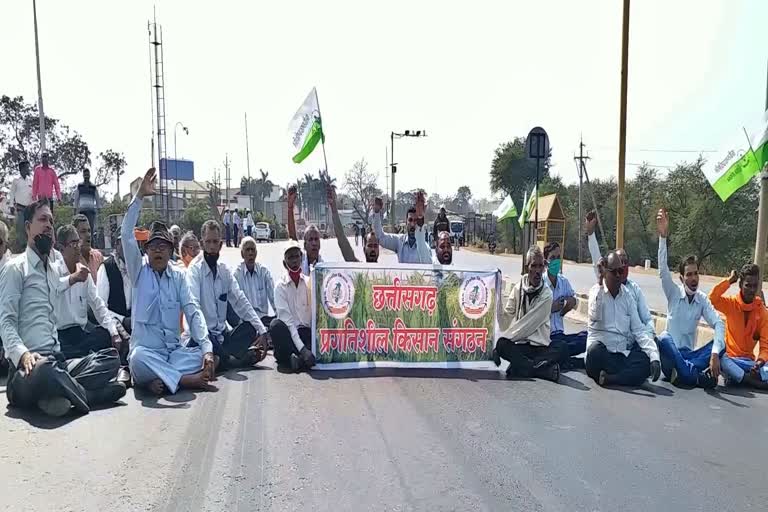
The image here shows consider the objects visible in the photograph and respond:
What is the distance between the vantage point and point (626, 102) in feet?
38.1

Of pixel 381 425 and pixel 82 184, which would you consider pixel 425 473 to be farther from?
pixel 82 184

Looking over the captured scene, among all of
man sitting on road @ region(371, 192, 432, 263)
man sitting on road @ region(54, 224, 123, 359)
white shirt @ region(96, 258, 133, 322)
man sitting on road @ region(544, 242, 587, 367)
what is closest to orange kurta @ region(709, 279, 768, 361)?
man sitting on road @ region(544, 242, 587, 367)

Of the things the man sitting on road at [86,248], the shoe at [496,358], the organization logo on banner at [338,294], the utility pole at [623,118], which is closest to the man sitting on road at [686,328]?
the shoe at [496,358]

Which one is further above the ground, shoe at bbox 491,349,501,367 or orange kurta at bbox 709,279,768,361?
orange kurta at bbox 709,279,768,361

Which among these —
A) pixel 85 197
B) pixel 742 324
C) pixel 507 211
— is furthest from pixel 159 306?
pixel 507 211

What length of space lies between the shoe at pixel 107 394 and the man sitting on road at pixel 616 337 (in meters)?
4.92

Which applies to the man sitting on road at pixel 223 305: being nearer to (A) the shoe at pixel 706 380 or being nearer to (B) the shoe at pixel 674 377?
(B) the shoe at pixel 674 377

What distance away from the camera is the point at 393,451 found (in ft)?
16.0

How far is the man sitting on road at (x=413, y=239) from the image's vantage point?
9836 mm

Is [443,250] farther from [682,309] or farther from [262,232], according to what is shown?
[262,232]

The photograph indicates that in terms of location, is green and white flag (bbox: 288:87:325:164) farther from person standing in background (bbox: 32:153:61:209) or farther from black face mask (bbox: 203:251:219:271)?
person standing in background (bbox: 32:153:61:209)

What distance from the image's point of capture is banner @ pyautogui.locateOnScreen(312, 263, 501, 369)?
770 centimetres

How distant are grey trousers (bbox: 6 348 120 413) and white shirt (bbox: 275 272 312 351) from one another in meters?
2.10

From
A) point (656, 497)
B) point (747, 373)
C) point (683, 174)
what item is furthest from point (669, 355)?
point (683, 174)
